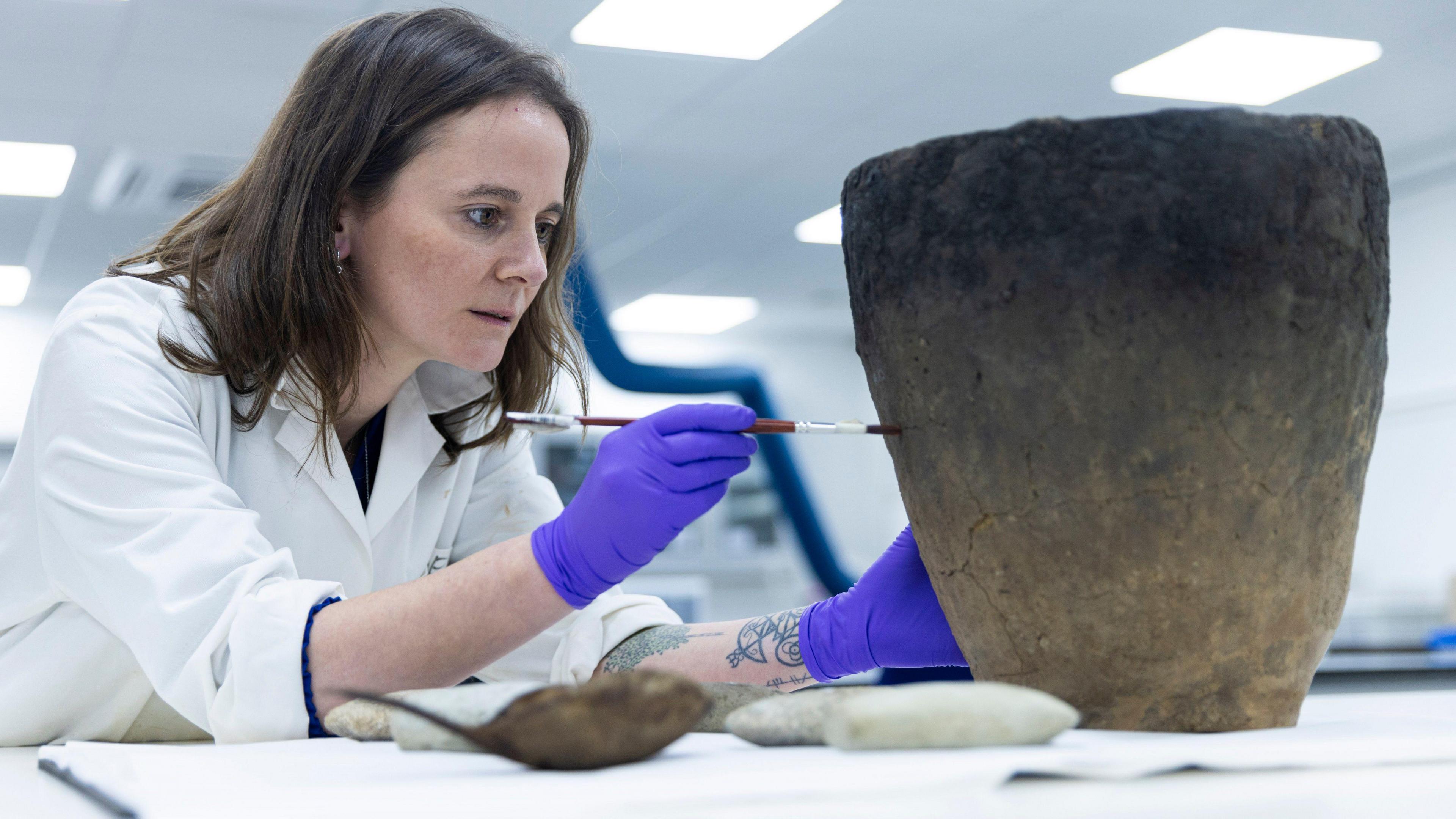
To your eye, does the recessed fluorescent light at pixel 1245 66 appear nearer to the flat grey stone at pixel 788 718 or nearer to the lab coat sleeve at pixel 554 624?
the lab coat sleeve at pixel 554 624

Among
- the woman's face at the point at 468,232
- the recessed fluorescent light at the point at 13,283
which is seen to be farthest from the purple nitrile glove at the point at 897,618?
the recessed fluorescent light at the point at 13,283

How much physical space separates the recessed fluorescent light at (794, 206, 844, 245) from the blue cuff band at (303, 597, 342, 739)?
5.32 metres

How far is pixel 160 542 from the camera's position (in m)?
1.01

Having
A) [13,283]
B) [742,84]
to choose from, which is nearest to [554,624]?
[742,84]

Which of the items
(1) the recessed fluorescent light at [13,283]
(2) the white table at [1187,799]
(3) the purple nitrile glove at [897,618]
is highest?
(2) the white table at [1187,799]

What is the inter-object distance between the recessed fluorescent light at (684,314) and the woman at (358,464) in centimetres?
638

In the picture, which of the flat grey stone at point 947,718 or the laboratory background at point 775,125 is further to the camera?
the laboratory background at point 775,125

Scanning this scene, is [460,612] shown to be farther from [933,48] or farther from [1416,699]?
[933,48]

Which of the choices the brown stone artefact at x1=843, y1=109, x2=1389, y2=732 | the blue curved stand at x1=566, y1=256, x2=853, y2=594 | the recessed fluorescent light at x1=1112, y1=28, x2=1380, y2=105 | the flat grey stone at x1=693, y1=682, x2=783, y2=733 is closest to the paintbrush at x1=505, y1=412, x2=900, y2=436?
the brown stone artefact at x1=843, y1=109, x2=1389, y2=732

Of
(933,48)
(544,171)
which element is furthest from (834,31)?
(544,171)

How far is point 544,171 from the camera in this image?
1327 millimetres

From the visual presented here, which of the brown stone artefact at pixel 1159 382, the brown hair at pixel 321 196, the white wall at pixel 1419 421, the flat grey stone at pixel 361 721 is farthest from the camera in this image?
the white wall at pixel 1419 421

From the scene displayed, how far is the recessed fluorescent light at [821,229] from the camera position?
6.31 metres

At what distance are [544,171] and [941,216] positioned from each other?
63 centimetres
